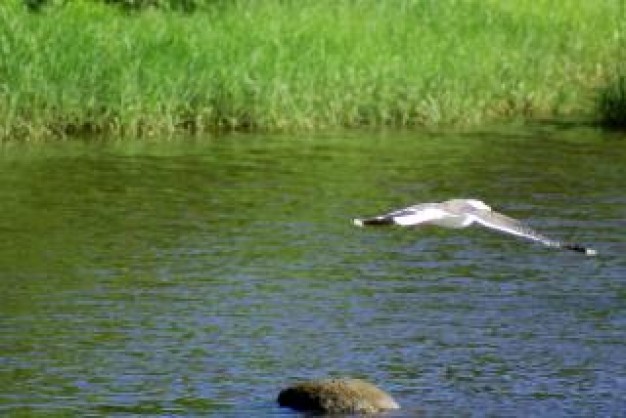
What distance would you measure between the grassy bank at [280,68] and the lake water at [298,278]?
463 millimetres

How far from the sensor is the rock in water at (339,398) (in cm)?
1084

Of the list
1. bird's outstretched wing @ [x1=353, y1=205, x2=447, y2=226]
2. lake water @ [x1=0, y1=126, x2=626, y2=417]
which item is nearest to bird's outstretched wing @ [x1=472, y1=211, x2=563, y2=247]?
bird's outstretched wing @ [x1=353, y1=205, x2=447, y2=226]

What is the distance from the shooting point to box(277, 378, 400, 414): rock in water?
10.8m

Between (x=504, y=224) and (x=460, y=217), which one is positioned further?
(x=460, y=217)

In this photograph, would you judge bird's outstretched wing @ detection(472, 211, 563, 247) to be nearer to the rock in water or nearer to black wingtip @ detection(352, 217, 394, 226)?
black wingtip @ detection(352, 217, 394, 226)

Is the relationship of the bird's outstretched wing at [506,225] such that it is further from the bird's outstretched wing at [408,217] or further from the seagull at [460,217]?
the bird's outstretched wing at [408,217]

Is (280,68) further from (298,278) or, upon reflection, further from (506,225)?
(506,225)

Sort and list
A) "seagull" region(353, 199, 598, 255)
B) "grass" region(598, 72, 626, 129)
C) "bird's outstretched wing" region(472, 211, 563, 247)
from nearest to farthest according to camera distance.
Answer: "seagull" region(353, 199, 598, 255), "bird's outstretched wing" region(472, 211, 563, 247), "grass" region(598, 72, 626, 129)

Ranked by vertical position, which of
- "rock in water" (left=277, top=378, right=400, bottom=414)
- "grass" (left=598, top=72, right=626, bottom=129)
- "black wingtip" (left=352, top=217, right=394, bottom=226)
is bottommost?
"rock in water" (left=277, top=378, right=400, bottom=414)

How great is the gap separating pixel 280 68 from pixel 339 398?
11.4 metres

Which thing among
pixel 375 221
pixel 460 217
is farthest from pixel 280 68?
pixel 375 221

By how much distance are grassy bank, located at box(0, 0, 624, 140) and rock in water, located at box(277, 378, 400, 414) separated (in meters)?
9.69

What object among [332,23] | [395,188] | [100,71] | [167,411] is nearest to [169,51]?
[100,71]

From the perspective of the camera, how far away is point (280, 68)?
22062 millimetres
